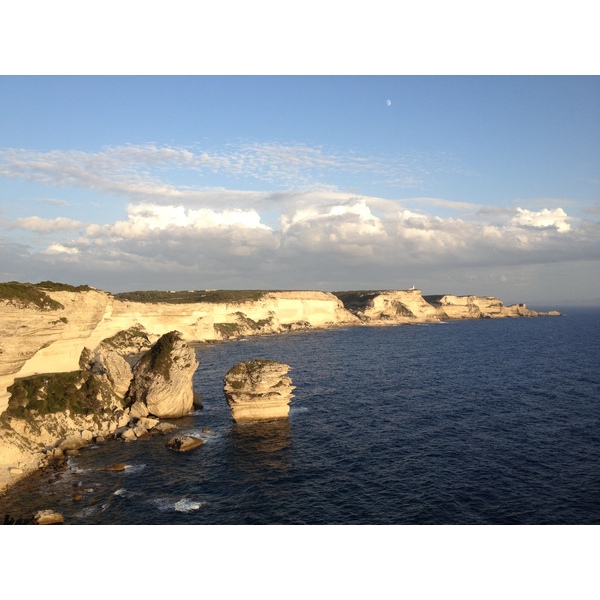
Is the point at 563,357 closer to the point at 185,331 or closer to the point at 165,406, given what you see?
the point at 165,406

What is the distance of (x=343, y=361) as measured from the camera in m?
85.6

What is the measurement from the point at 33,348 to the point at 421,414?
131 ft

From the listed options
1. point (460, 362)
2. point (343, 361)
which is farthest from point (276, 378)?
point (460, 362)

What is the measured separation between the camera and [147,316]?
11394cm

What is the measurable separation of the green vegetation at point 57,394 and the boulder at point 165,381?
3.86m

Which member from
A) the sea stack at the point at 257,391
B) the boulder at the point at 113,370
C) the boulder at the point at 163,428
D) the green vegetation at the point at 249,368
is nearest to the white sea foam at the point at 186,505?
the boulder at the point at 163,428

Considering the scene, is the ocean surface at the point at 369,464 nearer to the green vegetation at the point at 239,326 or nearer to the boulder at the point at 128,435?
the boulder at the point at 128,435

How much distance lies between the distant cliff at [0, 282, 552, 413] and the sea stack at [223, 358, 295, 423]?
58.0 ft

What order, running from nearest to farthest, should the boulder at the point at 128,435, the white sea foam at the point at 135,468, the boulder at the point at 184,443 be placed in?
the white sea foam at the point at 135,468 → the boulder at the point at 184,443 → the boulder at the point at 128,435

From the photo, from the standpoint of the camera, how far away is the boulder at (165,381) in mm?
50156

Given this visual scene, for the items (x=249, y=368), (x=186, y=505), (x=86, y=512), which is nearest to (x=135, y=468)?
(x=86, y=512)

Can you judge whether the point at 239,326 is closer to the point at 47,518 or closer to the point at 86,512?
the point at 86,512

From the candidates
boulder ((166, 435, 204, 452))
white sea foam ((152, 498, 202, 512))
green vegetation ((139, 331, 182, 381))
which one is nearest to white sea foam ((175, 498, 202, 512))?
white sea foam ((152, 498, 202, 512))

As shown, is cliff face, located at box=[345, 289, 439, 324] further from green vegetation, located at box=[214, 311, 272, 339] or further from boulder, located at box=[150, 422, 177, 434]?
boulder, located at box=[150, 422, 177, 434]
